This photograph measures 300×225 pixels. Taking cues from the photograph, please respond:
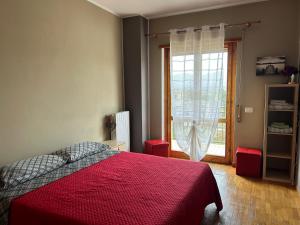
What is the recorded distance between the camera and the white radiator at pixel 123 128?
378 cm

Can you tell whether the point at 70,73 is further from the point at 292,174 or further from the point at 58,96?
the point at 292,174

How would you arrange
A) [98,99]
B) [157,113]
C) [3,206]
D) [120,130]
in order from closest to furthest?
[3,206], [98,99], [120,130], [157,113]

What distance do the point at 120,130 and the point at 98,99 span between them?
0.65 m

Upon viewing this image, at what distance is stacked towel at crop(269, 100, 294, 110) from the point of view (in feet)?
10.4

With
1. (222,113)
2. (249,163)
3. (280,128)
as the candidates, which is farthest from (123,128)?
(280,128)

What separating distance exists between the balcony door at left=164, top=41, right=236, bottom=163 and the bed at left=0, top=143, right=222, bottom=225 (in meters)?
1.74

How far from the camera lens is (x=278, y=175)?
343 centimetres

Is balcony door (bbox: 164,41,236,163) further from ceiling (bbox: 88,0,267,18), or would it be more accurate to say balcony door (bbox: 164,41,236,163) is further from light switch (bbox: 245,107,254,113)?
ceiling (bbox: 88,0,267,18)

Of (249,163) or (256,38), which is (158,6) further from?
(249,163)

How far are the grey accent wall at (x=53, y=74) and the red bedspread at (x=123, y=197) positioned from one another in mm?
770

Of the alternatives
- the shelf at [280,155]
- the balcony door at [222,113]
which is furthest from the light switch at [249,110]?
the shelf at [280,155]

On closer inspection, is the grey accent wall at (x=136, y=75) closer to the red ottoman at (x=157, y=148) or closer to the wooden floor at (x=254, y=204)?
the red ottoman at (x=157, y=148)

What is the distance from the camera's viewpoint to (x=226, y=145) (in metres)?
4.07

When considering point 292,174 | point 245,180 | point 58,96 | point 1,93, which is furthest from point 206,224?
point 1,93
